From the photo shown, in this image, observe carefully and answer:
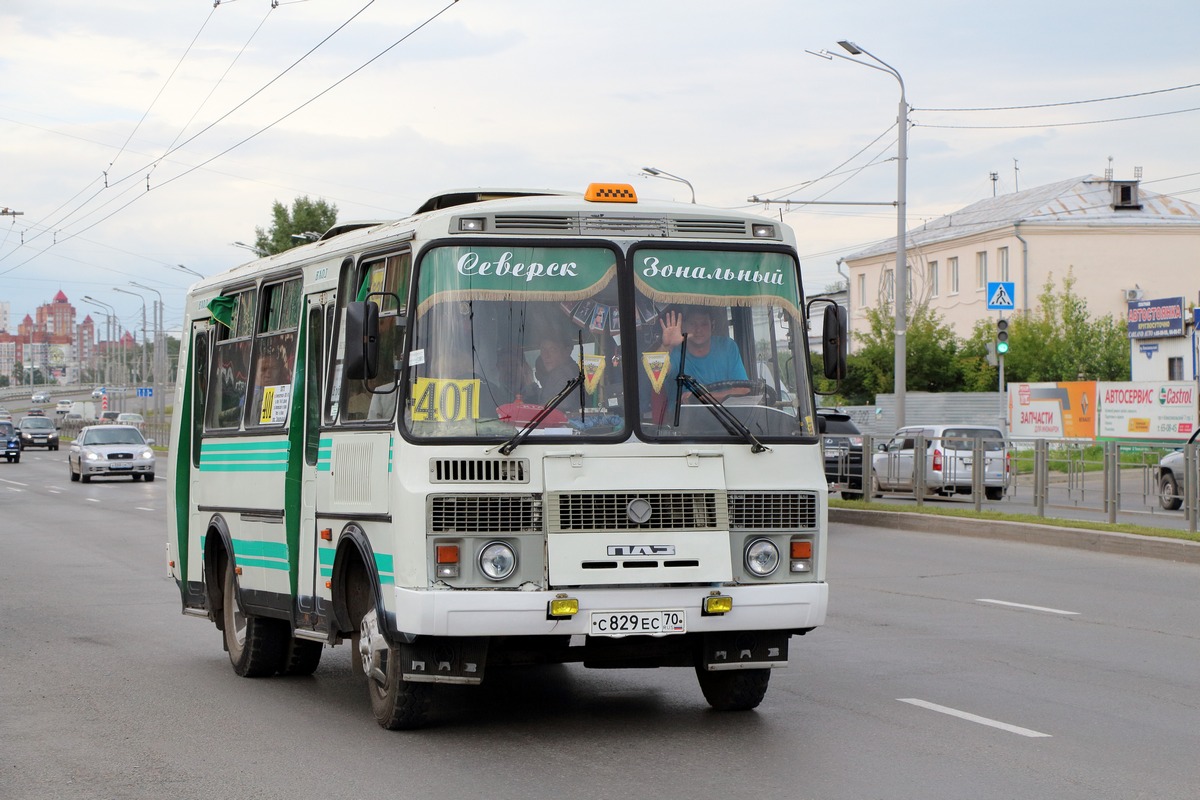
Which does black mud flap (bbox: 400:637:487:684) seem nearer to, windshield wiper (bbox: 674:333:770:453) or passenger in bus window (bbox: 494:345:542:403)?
passenger in bus window (bbox: 494:345:542:403)

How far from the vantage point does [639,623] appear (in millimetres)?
7453

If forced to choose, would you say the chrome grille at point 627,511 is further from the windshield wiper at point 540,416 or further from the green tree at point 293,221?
the green tree at point 293,221

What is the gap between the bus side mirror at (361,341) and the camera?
24.9ft

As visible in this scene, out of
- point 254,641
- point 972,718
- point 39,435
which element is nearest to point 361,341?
point 254,641

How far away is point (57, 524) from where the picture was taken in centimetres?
2662

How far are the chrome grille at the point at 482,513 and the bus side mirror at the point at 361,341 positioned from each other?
0.73m

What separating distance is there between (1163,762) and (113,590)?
Result: 11.6 m

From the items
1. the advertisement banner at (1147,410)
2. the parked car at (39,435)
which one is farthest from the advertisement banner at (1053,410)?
the parked car at (39,435)

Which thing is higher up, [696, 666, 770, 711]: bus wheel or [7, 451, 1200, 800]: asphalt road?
[696, 666, 770, 711]: bus wheel

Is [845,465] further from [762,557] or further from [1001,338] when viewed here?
[762,557]

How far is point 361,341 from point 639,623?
189cm

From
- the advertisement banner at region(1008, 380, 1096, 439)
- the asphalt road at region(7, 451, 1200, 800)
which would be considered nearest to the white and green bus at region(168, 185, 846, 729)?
the asphalt road at region(7, 451, 1200, 800)

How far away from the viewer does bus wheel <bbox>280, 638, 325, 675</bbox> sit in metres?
10.3

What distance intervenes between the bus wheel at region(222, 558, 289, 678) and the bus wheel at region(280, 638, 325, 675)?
0.13 ft
